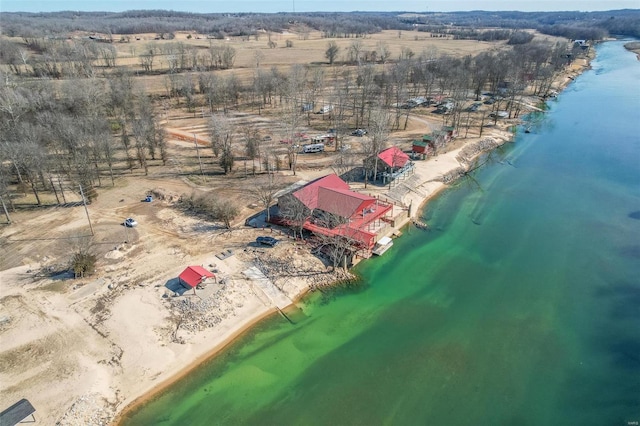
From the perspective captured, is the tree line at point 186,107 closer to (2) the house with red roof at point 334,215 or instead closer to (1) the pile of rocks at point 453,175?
(1) the pile of rocks at point 453,175

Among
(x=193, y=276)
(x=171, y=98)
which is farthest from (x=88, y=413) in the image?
(x=171, y=98)

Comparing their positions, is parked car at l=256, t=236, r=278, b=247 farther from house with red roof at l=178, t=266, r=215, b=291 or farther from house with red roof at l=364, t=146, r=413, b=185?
house with red roof at l=364, t=146, r=413, b=185

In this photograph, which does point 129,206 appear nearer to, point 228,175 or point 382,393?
point 228,175

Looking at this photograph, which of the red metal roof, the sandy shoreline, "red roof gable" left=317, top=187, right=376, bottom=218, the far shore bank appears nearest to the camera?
the sandy shoreline

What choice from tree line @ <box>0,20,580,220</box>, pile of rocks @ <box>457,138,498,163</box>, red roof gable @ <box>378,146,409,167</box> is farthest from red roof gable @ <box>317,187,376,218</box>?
pile of rocks @ <box>457,138,498,163</box>

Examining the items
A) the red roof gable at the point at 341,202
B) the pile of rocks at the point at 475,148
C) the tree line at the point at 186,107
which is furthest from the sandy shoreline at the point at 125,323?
the pile of rocks at the point at 475,148
